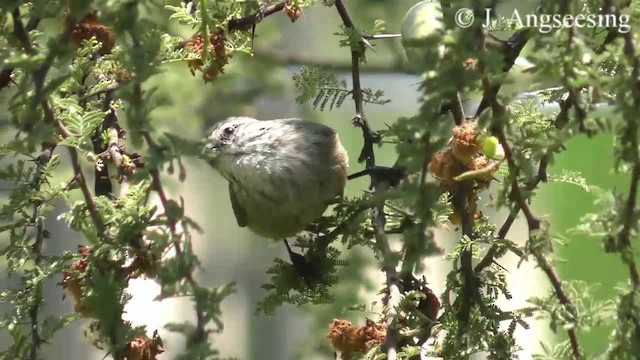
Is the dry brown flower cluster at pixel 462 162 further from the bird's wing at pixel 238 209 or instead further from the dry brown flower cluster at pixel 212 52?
the bird's wing at pixel 238 209

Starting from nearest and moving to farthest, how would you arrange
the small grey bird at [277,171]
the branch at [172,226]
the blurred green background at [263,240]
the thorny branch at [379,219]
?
the branch at [172,226] < the thorny branch at [379,219] < the blurred green background at [263,240] < the small grey bird at [277,171]

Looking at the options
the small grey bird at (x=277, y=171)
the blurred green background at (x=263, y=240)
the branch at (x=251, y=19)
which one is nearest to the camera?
the branch at (x=251, y=19)

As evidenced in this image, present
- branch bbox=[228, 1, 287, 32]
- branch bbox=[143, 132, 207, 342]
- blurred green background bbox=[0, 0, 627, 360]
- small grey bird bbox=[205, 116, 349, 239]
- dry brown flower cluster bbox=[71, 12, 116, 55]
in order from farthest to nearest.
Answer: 1. small grey bird bbox=[205, 116, 349, 239]
2. blurred green background bbox=[0, 0, 627, 360]
3. branch bbox=[228, 1, 287, 32]
4. dry brown flower cluster bbox=[71, 12, 116, 55]
5. branch bbox=[143, 132, 207, 342]

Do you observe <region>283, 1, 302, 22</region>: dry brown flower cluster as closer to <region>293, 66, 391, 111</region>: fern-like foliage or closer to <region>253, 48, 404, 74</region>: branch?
<region>293, 66, 391, 111</region>: fern-like foliage

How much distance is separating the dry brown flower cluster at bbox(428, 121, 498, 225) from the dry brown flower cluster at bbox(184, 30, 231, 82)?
27cm

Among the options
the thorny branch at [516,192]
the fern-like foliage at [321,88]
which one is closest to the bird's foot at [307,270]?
the fern-like foliage at [321,88]

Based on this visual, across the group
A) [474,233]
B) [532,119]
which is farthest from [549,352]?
[532,119]

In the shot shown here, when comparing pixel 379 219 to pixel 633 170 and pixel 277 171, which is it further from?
pixel 277 171

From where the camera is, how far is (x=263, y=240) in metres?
1.55

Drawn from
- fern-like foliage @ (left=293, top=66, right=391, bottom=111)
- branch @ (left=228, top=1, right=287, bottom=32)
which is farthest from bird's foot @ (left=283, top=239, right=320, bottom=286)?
branch @ (left=228, top=1, right=287, bottom=32)

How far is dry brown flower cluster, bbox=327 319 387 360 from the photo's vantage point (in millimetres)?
721

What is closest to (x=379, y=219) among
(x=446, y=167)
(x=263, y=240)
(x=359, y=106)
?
(x=446, y=167)

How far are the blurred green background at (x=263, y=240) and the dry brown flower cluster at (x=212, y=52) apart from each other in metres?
0.20

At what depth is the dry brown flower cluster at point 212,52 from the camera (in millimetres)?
854
